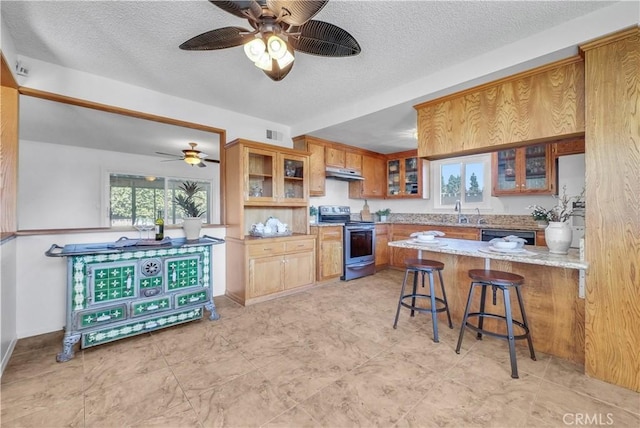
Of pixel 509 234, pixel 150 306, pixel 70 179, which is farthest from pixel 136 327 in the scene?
pixel 509 234

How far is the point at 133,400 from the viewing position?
5.46ft

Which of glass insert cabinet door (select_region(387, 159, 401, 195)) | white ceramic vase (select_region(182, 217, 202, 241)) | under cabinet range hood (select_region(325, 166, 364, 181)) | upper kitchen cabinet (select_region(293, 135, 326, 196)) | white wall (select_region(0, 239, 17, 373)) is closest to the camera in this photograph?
white wall (select_region(0, 239, 17, 373))

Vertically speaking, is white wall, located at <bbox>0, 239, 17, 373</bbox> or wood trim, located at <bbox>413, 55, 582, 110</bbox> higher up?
wood trim, located at <bbox>413, 55, 582, 110</bbox>

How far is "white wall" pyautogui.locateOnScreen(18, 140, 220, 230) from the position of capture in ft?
15.0

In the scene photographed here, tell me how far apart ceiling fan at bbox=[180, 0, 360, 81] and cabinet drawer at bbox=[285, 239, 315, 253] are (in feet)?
7.64

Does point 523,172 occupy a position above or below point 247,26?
below

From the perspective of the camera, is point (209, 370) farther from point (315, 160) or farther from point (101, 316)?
point (315, 160)

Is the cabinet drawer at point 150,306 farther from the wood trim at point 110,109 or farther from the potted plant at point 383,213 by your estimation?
the potted plant at point 383,213

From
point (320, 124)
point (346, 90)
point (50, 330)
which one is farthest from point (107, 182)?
point (346, 90)

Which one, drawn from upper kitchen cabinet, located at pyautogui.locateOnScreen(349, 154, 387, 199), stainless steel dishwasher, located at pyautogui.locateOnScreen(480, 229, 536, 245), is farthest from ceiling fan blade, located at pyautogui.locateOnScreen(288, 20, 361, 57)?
upper kitchen cabinet, located at pyautogui.locateOnScreen(349, 154, 387, 199)

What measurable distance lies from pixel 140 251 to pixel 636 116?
3.85 m

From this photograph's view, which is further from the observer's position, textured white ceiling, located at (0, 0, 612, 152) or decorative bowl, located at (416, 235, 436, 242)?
decorative bowl, located at (416, 235, 436, 242)

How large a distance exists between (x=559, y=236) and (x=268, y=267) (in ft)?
9.63

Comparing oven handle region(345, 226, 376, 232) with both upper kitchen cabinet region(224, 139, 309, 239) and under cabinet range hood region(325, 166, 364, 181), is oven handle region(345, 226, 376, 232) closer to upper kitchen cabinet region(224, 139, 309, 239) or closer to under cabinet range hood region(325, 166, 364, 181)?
upper kitchen cabinet region(224, 139, 309, 239)
